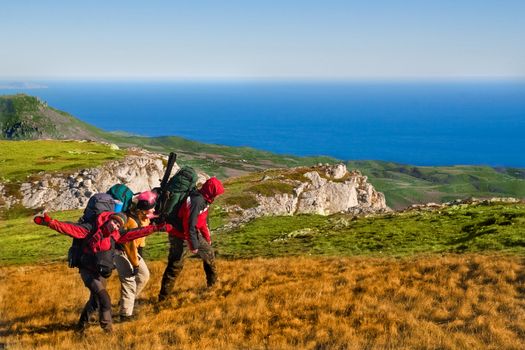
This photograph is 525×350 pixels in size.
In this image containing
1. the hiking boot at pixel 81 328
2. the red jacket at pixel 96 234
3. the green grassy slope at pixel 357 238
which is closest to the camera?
the red jacket at pixel 96 234

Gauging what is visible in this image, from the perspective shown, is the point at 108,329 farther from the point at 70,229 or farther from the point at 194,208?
the point at 194,208

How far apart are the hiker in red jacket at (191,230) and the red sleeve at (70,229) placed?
2531 millimetres

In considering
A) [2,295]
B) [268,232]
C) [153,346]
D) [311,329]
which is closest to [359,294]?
[311,329]

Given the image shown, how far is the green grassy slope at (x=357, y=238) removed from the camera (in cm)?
2439

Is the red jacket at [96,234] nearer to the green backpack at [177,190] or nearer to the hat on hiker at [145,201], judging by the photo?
the hat on hiker at [145,201]

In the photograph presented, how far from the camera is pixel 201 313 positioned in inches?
495

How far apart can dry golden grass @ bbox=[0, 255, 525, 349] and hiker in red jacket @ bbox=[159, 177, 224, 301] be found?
1.16 metres

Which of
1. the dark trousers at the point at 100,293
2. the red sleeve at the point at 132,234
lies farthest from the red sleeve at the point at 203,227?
the dark trousers at the point at 100,293

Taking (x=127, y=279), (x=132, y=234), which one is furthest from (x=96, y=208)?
(x=127, y=279)

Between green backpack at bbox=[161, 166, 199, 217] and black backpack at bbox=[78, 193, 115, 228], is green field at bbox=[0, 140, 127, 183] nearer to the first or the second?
green backpack at bbox=[161, 166, 199, 217]

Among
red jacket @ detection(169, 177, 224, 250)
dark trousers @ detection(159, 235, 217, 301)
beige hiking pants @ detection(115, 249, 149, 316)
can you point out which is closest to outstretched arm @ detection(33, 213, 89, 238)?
beige hiking pants @ detection(115, 249, 149, 316)

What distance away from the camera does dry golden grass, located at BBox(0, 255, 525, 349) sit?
10.3m

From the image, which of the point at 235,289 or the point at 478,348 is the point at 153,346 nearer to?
the point at 235,289

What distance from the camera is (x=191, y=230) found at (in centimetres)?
1272
